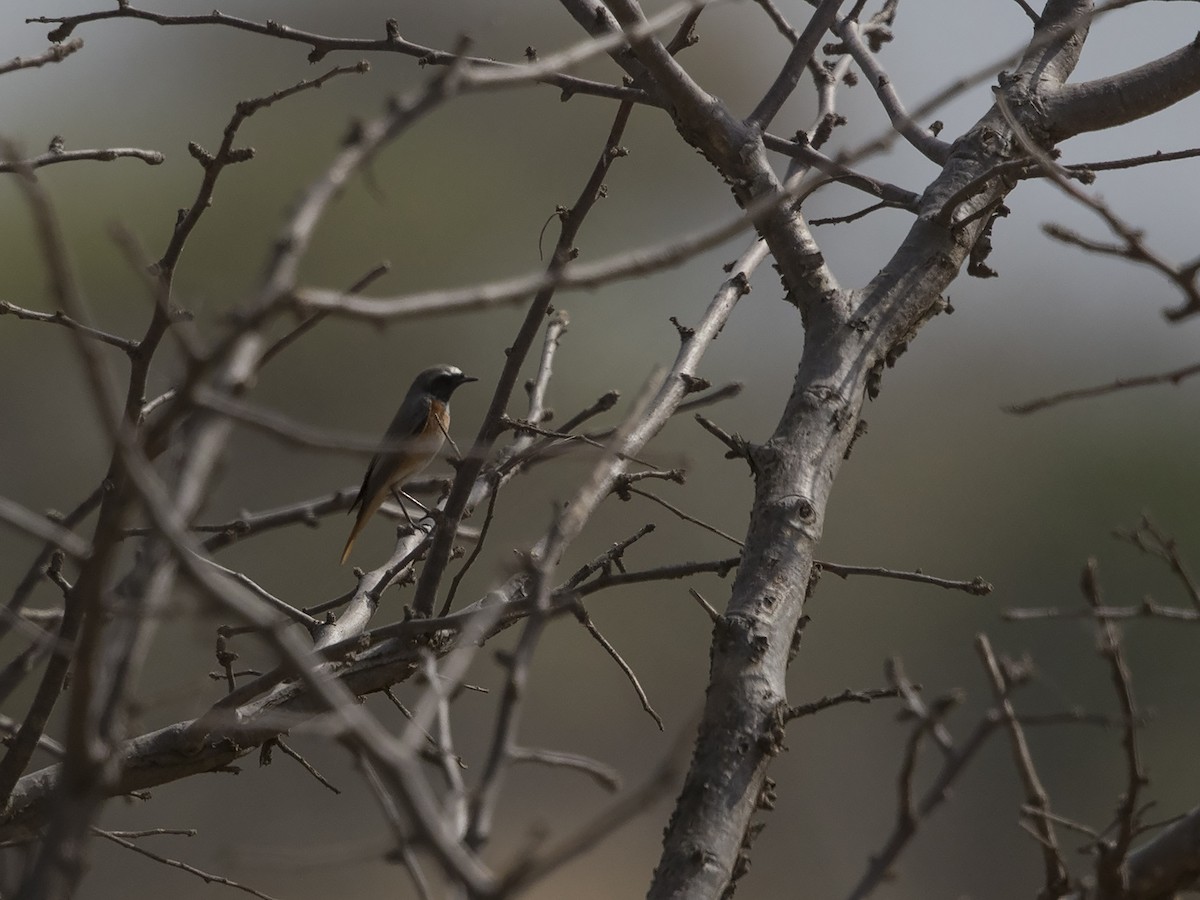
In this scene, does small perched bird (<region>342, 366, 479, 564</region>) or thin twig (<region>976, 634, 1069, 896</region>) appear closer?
thin twig (<region>976, 634, 1069, 896</region>)

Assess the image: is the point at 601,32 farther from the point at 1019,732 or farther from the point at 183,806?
the point at 183,806

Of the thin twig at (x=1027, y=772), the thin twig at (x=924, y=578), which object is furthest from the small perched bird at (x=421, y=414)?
the thin twig at (x=1027, y=772)

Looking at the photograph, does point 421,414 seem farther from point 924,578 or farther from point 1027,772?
point 1027,772

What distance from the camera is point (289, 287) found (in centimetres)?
93

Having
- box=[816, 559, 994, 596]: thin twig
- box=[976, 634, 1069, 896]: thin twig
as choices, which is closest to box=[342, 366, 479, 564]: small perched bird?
box=[816, 559, 994, 596]: thin twig

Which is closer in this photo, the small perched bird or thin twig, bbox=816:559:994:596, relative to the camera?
thin twig, bbox=816:559:994:596

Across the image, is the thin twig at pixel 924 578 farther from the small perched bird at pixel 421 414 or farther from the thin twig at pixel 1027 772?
the small perched bird at pixel 421 414

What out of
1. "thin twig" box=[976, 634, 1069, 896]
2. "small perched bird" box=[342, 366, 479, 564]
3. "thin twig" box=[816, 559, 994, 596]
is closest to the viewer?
"thin twig" box=[976, 634, 1069, 896]

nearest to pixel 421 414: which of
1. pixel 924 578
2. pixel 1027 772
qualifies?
pixel 924 578

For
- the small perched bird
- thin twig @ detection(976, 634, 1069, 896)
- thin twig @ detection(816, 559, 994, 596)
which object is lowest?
thin twig @ detection(976, 634, 1069, 896)

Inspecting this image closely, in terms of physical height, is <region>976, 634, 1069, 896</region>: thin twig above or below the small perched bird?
below

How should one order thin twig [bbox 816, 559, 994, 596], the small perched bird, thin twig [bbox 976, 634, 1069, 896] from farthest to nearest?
the small perched bird < thin twig [bbox 816, 559, 994, 596] < thin twig [bbox 976, 634, 1069, 896]

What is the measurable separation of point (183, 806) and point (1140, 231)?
13645 mm

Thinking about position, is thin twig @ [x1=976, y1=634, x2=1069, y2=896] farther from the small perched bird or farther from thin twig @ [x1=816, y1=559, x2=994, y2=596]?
the small perched bird
